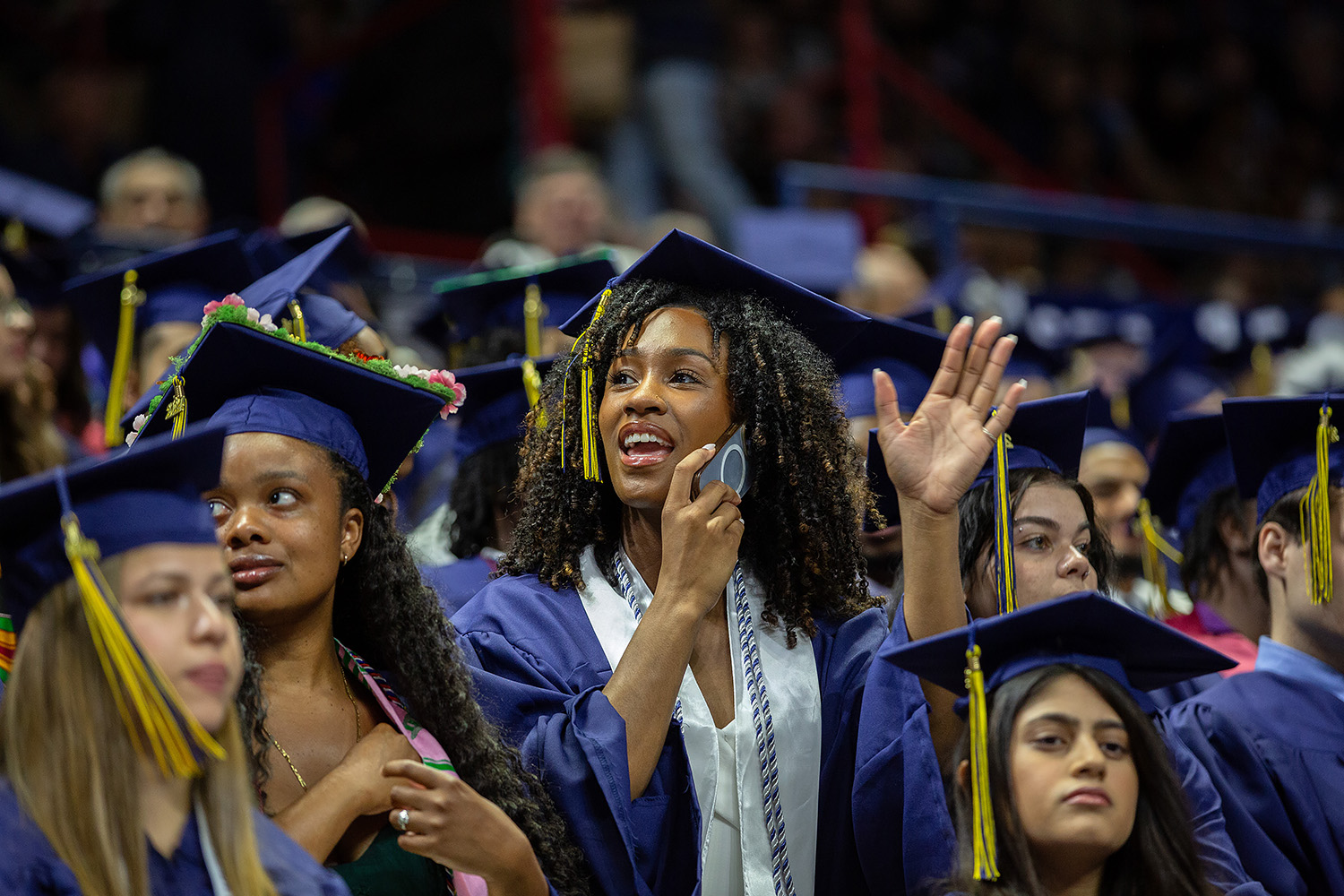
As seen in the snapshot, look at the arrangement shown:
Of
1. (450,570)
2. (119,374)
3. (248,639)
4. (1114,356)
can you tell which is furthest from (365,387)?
(1114,356)

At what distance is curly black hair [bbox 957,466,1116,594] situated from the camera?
10.7 feet

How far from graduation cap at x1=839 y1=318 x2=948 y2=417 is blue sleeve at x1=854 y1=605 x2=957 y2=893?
1227 millimetres

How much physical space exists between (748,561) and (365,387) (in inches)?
34.8

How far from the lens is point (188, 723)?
6.72ft

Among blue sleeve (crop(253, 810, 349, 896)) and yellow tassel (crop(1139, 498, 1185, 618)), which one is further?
yellow tassel (crop(1139, 498, 1185, 618))

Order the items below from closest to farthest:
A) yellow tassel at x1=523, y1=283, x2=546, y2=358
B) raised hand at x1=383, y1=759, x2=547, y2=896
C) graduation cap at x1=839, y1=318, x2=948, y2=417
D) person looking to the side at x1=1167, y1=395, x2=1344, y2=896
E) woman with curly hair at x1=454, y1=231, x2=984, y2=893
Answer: raised hand at x1=383, y1=759, x2=547, y2=896 < woman with curly hair at x1=454, y1=231, x2=984, y2=893 < person looking to the side at x1=1167, y1=395, x2=1344, y2=896 < graduation cap at x1=839, y1=318, x2=948, y2=417 < yellow tassel at x1=523, y1=283, x2=546, y2=358

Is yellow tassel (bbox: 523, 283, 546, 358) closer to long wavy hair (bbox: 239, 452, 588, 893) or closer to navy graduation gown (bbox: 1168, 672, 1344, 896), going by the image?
long wavy hair (bbox: 239, 452, 588, 893)

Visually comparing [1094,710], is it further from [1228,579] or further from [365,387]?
[1228,579]

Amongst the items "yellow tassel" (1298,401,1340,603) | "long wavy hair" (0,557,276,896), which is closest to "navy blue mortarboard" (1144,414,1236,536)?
"yellow tassel" (1298,401,1340,603)

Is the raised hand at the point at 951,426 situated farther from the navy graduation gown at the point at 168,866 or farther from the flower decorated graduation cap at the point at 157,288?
the flower decorated graduation cap at the point at 157,288

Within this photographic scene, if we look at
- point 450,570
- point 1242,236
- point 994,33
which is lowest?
point 450,570

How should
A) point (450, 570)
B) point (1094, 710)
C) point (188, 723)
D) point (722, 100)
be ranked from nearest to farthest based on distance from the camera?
point (188, 723), point (1094, 710), point (450, 570), point (722, 100)

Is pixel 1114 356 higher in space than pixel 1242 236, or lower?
lower

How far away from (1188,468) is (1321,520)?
0.82m
